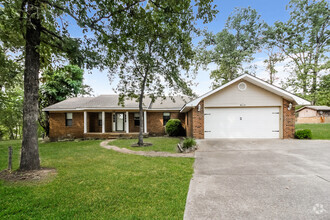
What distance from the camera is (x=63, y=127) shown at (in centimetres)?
1520

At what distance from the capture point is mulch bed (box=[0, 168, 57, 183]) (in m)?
4.64

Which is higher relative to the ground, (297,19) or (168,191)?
(297,19)

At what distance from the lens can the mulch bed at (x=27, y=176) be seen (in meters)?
4.64

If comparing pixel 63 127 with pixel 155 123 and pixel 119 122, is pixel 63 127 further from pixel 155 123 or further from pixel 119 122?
pixel 155 123

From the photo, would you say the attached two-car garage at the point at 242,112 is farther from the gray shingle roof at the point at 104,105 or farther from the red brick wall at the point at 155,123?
the red brick wall at the point at 155,123

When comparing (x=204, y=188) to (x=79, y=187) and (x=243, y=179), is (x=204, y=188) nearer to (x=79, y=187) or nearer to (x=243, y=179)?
(x=243, y=179)

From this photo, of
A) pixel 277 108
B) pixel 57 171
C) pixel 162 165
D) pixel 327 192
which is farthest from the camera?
pixel 277 108

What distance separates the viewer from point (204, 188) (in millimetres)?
3963

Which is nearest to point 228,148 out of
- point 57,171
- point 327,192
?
point 327,192

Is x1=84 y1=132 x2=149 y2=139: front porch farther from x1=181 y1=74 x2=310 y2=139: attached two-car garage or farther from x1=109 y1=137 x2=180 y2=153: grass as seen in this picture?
x1=181 y1=74 x2=310 y2=139: attached two-car garage

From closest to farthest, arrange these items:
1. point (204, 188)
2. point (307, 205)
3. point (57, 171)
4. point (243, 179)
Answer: point (307, 205) < point (204, 188) < point (243, 179) < point (57, 171)

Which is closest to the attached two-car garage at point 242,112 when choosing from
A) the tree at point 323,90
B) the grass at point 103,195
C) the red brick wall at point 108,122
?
the grass at point 103,195

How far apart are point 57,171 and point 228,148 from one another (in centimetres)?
764

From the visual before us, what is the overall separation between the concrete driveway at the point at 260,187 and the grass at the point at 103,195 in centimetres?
49
